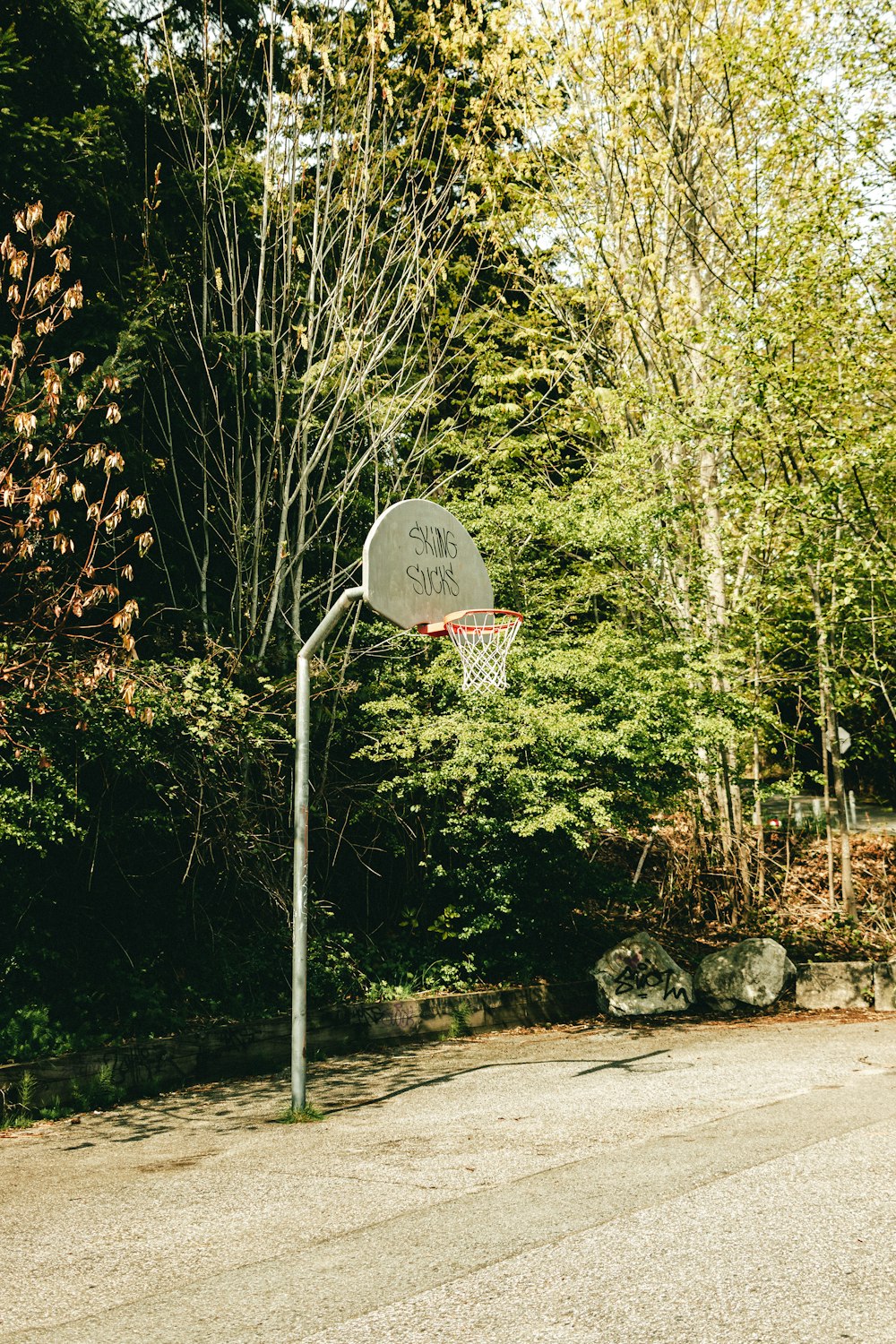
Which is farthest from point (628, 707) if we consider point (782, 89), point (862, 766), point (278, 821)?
point (862, 766)

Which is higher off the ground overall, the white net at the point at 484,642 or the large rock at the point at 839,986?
the white net at the point at 484,642

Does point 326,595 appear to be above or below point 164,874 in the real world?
above

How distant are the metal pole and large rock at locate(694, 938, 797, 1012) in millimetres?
6050

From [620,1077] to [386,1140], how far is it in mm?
2633

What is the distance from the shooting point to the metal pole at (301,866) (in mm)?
7977

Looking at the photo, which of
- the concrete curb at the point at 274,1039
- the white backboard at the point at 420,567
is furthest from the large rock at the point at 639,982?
the white backboard at the point at 420,567

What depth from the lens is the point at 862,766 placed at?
2706 cm

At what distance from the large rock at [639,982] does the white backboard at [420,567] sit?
5017mm

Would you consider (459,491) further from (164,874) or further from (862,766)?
(862,766)

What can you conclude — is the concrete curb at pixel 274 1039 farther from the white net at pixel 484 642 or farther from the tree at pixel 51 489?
the white net at pixel 484 642

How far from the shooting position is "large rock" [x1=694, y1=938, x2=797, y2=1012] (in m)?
12.6

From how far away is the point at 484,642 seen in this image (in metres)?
9.42

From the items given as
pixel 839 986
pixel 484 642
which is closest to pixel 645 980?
pixel 839 986

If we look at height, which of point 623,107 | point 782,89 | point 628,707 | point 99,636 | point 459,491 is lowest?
point 628,707
